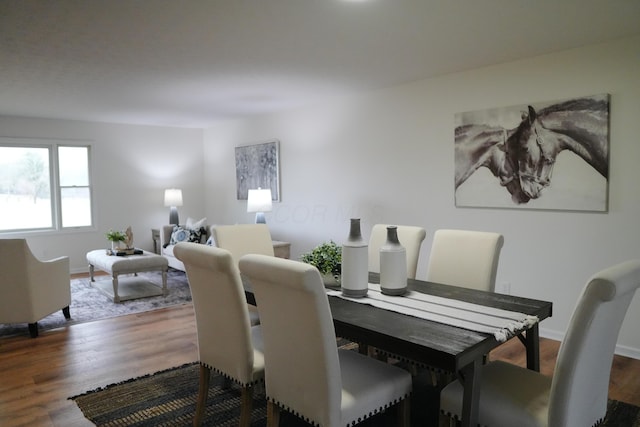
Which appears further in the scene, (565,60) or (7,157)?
(7,157)

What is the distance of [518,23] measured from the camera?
290cm

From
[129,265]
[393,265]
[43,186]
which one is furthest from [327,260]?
[43,186]

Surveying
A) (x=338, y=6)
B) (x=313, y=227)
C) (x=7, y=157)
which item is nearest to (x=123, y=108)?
(x=7, y=157)

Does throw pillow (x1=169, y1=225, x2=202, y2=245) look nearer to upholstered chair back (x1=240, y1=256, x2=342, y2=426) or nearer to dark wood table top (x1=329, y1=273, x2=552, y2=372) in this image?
dark wood table top (x1=329, y1=273, x2=552, y2=372)

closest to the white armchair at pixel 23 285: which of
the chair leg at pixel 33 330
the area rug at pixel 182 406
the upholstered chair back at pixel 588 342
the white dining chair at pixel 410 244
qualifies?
the chair leg at pixel 33 330

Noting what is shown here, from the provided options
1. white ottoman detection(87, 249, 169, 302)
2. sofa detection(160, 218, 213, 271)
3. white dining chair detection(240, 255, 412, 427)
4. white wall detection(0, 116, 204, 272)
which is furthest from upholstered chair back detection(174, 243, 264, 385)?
white wall detection(0, 116, 204, 272)

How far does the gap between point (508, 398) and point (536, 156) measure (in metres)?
2.45

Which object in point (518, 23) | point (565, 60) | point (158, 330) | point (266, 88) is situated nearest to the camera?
point (518, 23)

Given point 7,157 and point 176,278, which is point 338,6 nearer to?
point 176,278

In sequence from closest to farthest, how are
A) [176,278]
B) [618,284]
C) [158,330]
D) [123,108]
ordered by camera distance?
[618,284] < [158,330] < [123,108] < [176,278]

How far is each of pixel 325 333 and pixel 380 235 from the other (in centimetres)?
164

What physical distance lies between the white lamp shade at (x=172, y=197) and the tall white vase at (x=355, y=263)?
18.0ft

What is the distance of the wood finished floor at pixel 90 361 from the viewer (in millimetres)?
2680


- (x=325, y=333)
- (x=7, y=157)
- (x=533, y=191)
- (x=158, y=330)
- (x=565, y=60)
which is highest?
(x=565, y=60)
